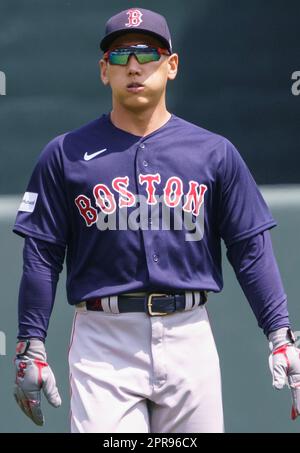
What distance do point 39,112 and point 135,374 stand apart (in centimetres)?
220

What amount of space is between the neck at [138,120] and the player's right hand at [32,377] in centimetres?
78

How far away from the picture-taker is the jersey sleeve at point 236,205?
4480 mm

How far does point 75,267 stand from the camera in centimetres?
446

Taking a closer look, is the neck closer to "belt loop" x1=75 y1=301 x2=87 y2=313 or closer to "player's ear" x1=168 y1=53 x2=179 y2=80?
"player's ear" x1=168 y1=53 x2=179 y2=80

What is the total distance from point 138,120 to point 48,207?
1.39 ft

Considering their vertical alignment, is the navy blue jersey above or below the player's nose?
below

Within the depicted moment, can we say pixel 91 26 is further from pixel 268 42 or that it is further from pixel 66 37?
pixel 268 42

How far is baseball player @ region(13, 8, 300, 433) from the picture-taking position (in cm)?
435

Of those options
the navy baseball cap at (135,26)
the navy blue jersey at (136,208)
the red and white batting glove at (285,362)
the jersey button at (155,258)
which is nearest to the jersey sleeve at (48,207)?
the navy blue jersey at (136,208)

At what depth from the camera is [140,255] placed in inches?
173

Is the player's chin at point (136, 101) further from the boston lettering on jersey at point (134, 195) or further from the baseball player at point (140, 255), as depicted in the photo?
the boston lettering on jersey at point (134, 195)

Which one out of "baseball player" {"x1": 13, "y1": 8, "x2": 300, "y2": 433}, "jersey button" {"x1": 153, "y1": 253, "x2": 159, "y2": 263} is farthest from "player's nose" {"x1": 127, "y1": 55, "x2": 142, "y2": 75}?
"jersey button" {"x1": 153, "y1": 253, "x2": 159, "y2": 263}

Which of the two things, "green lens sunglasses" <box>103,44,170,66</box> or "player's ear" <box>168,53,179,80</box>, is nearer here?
"green lens sunglasses" <box>103,44,170,66</box>

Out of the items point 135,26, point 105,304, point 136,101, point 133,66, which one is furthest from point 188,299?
point 135,26
